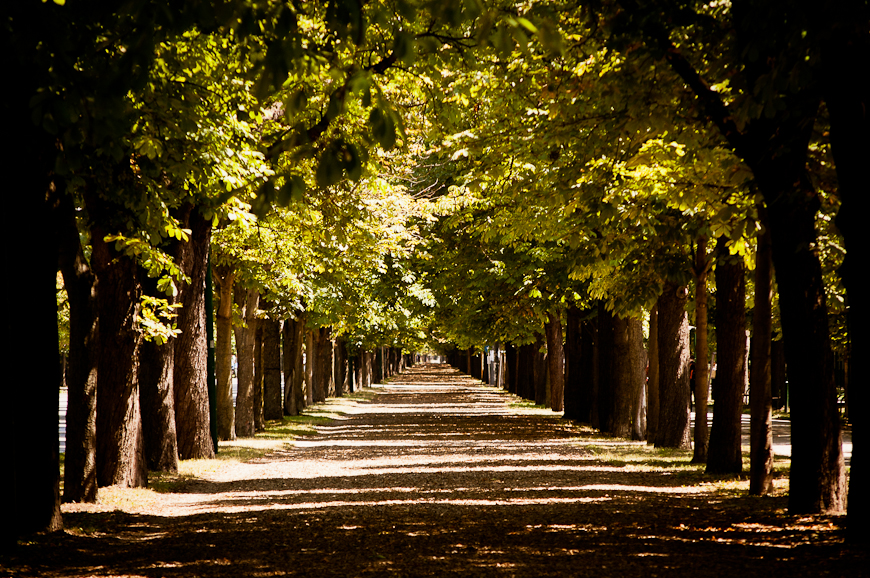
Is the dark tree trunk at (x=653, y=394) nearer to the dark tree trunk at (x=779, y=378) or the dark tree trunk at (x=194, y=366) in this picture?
the dark tree trunk at (x=194, y=366)

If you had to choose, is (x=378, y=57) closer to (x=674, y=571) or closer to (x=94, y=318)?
(x=94, y=318)

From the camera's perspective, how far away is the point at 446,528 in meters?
10.7

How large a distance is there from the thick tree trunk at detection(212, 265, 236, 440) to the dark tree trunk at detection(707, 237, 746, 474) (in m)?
11.4

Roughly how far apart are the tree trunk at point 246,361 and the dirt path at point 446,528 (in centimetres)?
616

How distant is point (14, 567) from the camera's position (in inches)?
326

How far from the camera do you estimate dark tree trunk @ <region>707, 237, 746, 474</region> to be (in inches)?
594

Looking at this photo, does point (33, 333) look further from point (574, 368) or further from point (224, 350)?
point (574, 368)

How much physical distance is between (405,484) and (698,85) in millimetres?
8019

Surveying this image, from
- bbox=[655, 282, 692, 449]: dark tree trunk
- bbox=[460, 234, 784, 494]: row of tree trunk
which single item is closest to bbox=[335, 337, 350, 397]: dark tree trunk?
bbox=[460, 234, 784, 494]: row of tree trunk

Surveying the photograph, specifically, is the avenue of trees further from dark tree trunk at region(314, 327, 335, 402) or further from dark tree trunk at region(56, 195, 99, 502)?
dark tree trunk at region(314, 327, 335, 402)

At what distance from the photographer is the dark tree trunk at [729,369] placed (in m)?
15.1

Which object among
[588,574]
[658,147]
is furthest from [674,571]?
[658,147]

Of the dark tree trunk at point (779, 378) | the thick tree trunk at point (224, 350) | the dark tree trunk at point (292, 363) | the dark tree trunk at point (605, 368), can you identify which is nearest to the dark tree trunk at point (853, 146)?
the dark tree trunk at point (605, 368)

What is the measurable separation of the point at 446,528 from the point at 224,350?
1348cm
